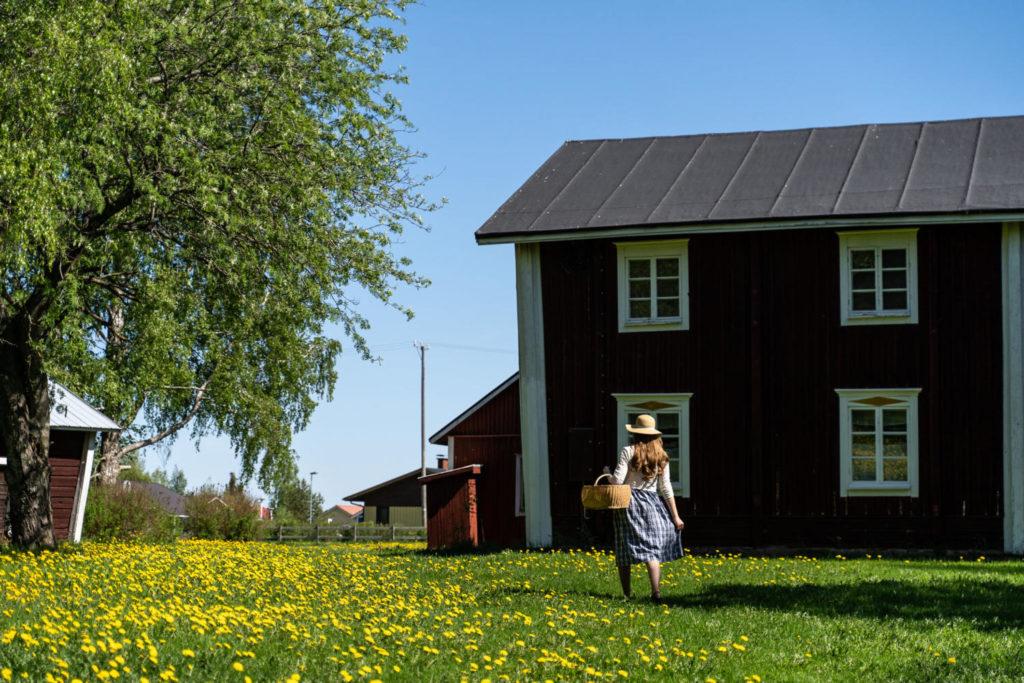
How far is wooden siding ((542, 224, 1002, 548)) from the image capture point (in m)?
23.6

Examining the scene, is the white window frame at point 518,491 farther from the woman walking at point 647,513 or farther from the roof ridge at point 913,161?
the woman walking at point 647,513

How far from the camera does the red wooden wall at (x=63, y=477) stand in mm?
32219

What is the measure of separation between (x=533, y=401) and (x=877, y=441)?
21.2 feet

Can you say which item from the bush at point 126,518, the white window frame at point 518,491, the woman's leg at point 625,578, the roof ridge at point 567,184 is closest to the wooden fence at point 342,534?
the bush at point 126,518

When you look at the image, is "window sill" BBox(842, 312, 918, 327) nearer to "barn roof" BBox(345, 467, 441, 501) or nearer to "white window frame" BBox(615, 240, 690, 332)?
"white window frame" BBox(615, 240, 690, 332)

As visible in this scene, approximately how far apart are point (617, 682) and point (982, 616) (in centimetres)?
561

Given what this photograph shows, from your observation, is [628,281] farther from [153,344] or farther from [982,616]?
[982,616]

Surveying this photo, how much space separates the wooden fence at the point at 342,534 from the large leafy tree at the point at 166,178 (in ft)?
A: 104

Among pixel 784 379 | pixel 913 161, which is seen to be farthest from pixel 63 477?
pixel 913 161

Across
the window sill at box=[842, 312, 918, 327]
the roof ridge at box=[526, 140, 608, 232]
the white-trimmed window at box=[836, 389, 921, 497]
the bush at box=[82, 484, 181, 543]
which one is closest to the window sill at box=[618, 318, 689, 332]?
the roof ridge at box=[526, 140, 608, 232]

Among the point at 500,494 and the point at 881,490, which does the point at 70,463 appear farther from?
the point at 881,490

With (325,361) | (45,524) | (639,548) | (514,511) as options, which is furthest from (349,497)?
(639,548)

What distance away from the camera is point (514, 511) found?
3159cm

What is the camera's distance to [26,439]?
2362 centimetres
